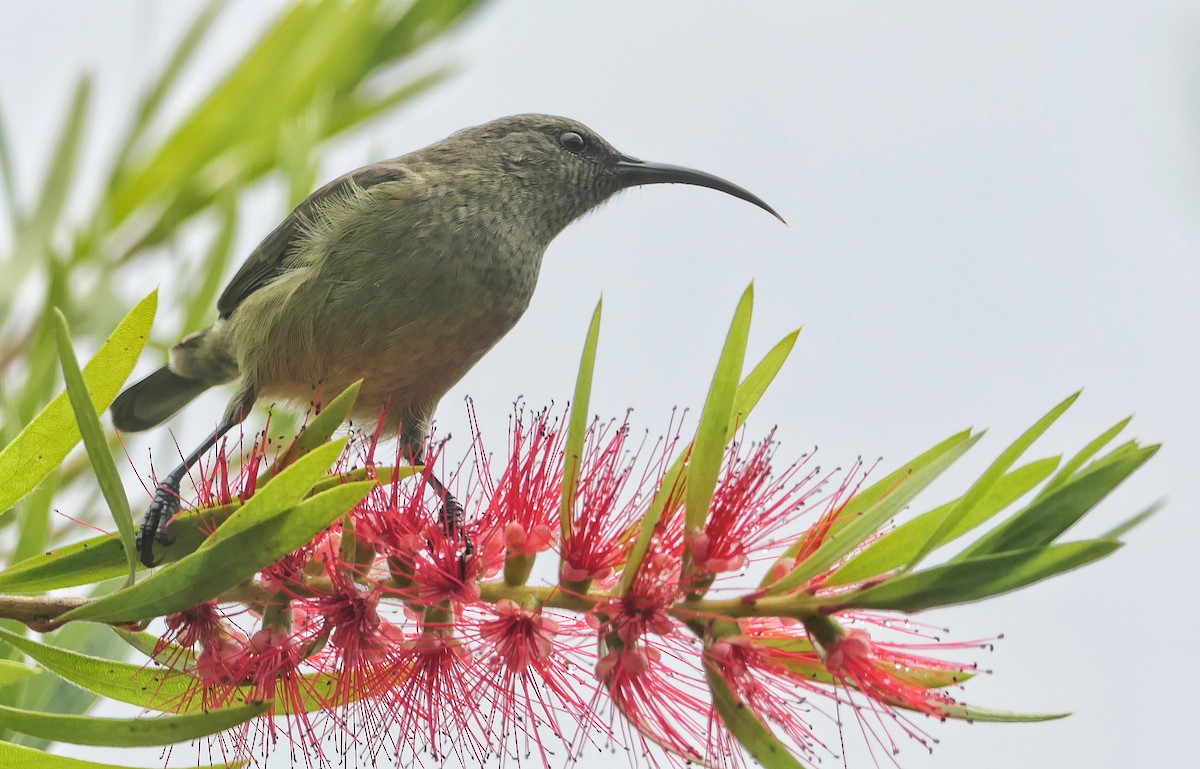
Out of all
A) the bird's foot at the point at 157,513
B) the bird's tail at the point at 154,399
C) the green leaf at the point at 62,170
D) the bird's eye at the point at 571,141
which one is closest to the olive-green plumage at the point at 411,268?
the bird's eye at the point at 571,141

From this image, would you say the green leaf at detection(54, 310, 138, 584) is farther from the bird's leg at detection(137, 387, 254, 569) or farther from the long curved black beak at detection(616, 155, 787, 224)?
the long curved black beak at detection(616, 155, 787, 224)

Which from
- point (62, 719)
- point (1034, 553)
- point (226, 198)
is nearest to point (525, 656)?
point (62, 719)

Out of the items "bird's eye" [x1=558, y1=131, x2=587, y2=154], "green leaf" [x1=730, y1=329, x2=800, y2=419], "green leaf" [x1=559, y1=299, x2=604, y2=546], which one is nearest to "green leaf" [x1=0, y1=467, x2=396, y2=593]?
"green leaf" [x1=559, y1=299, x2=604, y2=546]

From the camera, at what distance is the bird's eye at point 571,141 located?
3.95 m

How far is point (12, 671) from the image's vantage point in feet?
5.95

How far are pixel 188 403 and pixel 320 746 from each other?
8.31 feet

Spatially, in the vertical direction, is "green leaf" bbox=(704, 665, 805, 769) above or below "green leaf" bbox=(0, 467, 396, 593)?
below

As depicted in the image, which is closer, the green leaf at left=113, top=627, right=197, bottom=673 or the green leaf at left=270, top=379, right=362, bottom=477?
the green leaf at left=270, top=379, right=362, bottom=477

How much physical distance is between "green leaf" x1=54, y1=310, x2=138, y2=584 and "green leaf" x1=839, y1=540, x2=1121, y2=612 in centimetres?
98

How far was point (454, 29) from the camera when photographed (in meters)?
3.78

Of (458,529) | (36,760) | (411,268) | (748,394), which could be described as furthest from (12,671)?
(411,268)

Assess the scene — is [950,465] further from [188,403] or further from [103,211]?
[188,403]

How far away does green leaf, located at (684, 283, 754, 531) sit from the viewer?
5.63 ft

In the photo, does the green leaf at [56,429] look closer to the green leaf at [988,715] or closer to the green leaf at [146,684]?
the green leaf at [146,684]
